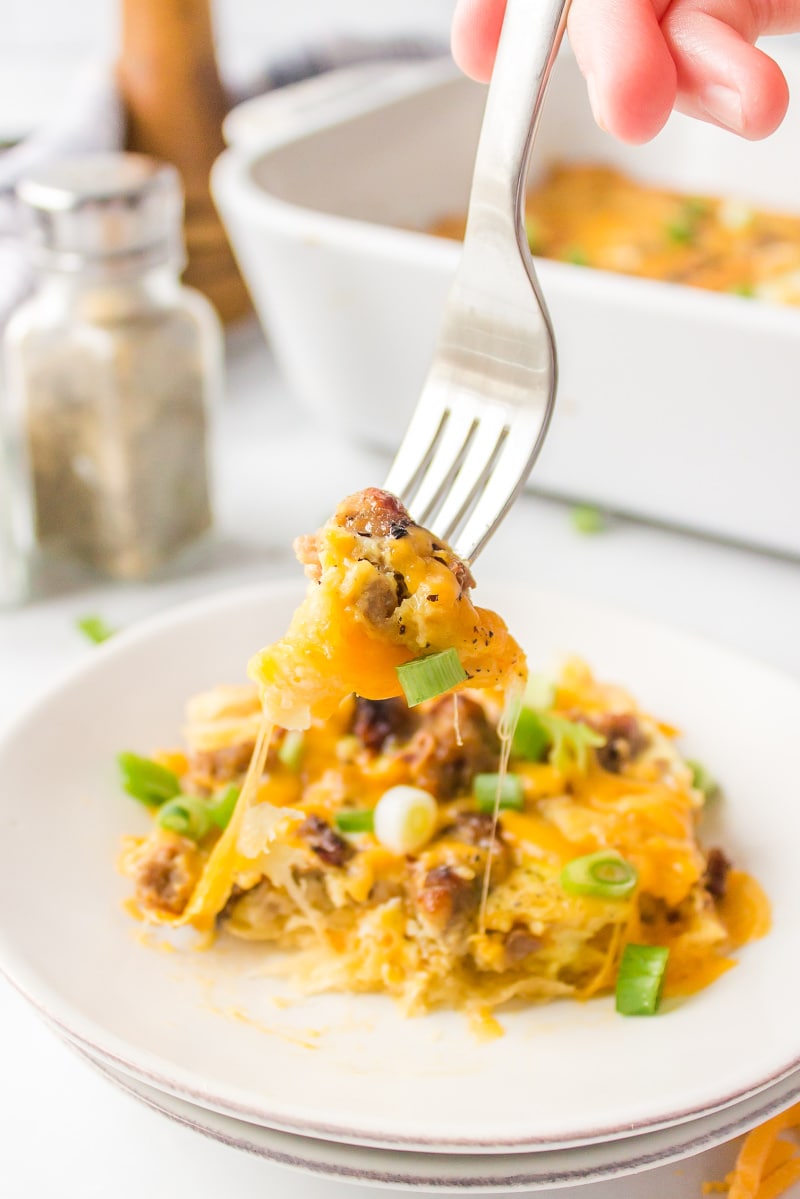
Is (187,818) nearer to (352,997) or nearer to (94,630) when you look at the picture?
(352,997)

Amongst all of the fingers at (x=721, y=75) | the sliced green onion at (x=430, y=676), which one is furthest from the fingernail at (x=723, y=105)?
the sliced green onion at (x=430, y=676)

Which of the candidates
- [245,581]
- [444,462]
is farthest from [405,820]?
[245,581]

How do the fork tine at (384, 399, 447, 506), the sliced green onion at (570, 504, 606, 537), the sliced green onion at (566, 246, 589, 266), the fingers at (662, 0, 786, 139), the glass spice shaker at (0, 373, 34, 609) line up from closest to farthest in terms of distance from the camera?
1. the fingers at (662, 0, 786, 139)
2. the fork tine at (384, 399, 447, 506)
3. the glass spice shaker at (0, 373, 34, 609)
4. the sliced green onion at (570, 504, 606, 537)
5. the sliced green onion at (566, 246, 589, 266)

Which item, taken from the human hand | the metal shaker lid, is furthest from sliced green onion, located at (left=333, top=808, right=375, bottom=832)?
the metal shaker lid

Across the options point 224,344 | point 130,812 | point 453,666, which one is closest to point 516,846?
point 453,666

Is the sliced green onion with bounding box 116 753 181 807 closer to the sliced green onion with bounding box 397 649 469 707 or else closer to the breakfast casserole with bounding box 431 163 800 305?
the sliced green onion with bounding box 397 649 469 707

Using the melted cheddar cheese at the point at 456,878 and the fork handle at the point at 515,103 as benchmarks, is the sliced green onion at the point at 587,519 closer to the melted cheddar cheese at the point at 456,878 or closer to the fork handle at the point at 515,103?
the melted cheddar cheese at the point at 456,878
